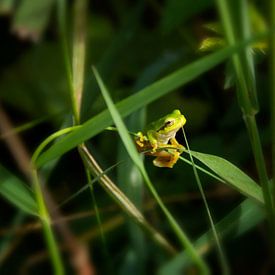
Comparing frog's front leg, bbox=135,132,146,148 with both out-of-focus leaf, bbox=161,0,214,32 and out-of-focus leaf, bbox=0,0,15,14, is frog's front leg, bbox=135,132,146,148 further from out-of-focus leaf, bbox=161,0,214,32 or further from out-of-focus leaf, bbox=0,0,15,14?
out-of-focus leaf, bbox=0,0,15,14

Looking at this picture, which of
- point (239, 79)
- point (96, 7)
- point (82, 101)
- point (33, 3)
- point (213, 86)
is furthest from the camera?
point (96, 7)

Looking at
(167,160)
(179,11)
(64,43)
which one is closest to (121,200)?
(167,160)

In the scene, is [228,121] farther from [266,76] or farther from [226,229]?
[226,229]

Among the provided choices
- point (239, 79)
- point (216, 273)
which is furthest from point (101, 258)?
point (239, 79)

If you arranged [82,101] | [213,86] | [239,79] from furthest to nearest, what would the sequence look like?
1. [213,86]
2. [82,101]
3. [239,79]

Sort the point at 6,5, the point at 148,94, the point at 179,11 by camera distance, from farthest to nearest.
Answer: the point at 6,5 < the point at 179,11 < the point at 148,94

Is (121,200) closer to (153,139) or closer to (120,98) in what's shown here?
(153,139)
